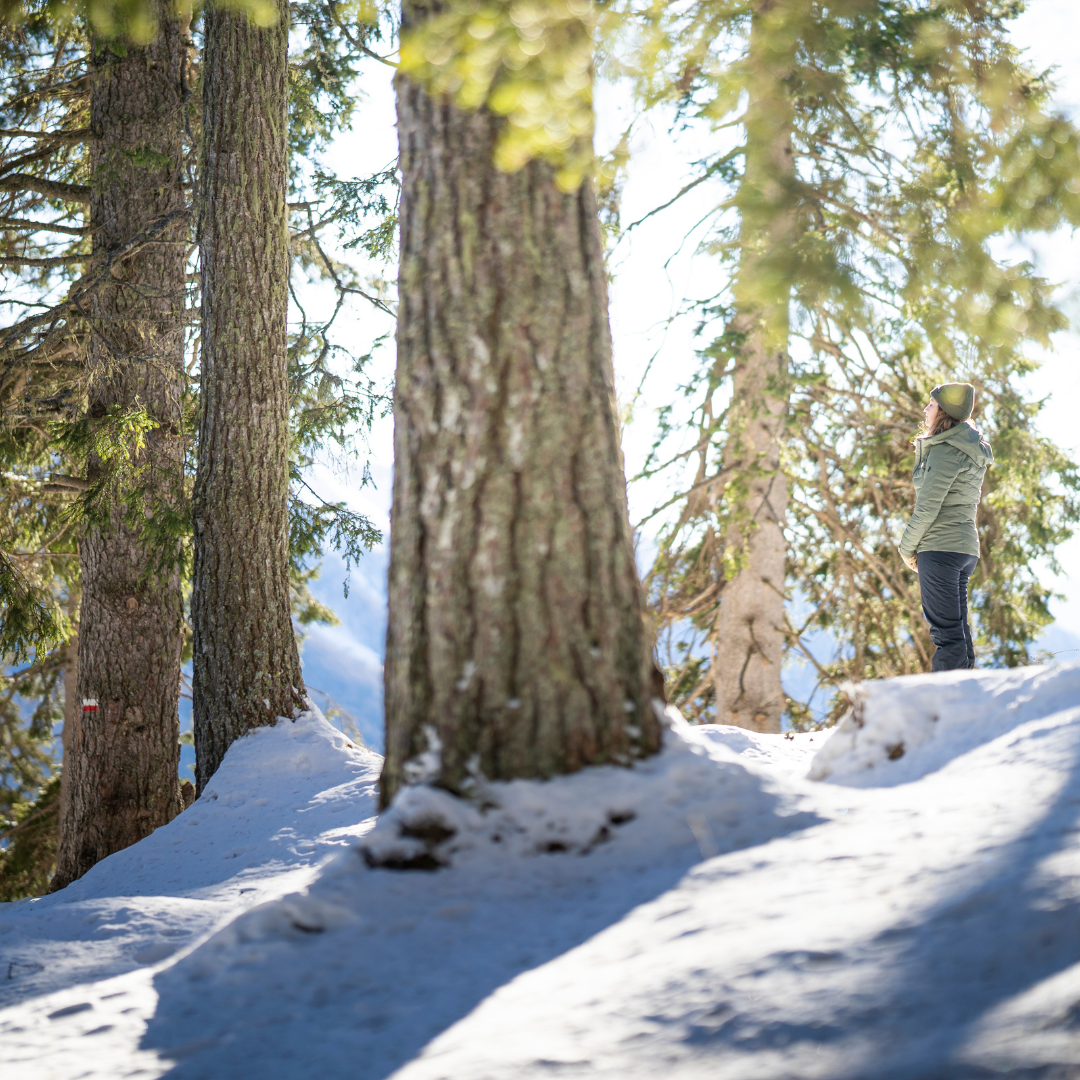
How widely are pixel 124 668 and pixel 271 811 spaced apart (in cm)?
308

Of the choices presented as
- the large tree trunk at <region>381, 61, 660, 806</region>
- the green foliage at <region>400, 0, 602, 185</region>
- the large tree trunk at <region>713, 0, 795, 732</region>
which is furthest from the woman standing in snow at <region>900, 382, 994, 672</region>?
the green foliage at <region>400, 0, 602, 185</region>

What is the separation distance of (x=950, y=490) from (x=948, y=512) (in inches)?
5.6

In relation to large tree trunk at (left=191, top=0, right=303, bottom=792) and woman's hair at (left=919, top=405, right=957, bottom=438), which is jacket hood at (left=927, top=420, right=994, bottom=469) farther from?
large tree trunk at (left=191, top=0, right=303, bottom=792)

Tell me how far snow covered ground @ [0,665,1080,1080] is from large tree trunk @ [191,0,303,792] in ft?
→ 8.49

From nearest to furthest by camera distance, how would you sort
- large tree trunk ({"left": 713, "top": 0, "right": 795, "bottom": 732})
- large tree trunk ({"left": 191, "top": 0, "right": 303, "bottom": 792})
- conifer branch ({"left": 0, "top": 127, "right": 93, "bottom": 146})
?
large tree trunk ({"left": 191, "top": 0, "right": 303, "bottom": 792}), large tree trunk ({"left": 713, "top": 0, "right": 795, "bottom": 732}), conifer branch ({"left": 0, "top": 127, "right": 93, "bottom": 146})

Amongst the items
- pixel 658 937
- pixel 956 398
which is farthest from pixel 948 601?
pixel 658 937

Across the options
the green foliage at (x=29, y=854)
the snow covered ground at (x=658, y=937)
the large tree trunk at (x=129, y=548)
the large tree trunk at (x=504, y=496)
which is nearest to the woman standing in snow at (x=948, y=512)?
the snow covered ground at (x=658, y=937)

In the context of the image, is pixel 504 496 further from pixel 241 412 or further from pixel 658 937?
pixel 241 412

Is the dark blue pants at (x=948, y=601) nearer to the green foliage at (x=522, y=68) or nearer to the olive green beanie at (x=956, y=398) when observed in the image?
the olive green beanie at (x=956, y=398)

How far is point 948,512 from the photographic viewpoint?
5.20 m

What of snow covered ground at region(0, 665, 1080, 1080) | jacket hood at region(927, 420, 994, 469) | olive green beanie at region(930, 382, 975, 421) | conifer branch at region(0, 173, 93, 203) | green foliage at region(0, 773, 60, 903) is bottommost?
green foliage at region(0, 773, 60, 903)

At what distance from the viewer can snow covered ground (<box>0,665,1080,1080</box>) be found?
146cm

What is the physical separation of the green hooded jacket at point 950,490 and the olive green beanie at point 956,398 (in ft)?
0.25

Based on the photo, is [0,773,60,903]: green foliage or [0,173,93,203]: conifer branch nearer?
[0,173,93,203]: conifer branch
